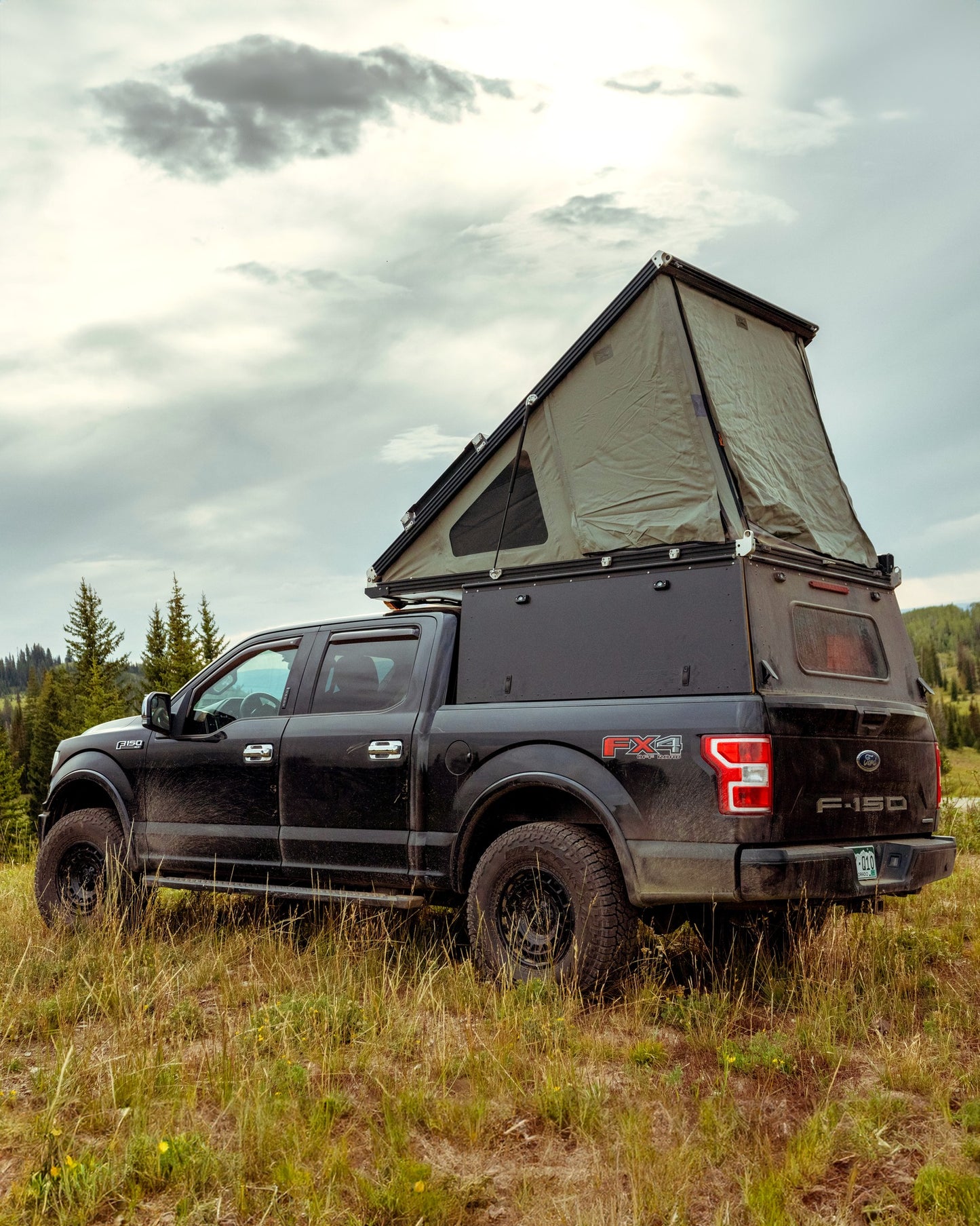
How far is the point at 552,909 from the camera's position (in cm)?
536

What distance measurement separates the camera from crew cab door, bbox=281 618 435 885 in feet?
19.9

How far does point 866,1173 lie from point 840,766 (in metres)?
2.05

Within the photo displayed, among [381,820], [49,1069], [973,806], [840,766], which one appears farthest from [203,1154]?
[973,806]

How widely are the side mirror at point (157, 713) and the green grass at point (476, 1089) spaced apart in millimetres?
1338

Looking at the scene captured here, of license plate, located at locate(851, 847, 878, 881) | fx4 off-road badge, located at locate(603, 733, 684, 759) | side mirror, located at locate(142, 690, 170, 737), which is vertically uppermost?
side mirror, located at locate(142, 690, 170, 737)

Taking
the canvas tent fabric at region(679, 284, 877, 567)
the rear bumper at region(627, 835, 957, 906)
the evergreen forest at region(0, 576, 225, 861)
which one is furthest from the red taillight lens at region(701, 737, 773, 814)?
the evergreen forest at region(0, 576, 225, 861)

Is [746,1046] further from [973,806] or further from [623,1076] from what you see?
[973,806]

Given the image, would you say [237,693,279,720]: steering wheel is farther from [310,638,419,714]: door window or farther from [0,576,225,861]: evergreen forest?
[0,576,225,861]: evergreen forest

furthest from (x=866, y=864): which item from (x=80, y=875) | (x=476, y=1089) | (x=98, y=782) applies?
(x=80, y=875)

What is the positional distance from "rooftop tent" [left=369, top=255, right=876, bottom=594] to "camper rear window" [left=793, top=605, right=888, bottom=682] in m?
0.57

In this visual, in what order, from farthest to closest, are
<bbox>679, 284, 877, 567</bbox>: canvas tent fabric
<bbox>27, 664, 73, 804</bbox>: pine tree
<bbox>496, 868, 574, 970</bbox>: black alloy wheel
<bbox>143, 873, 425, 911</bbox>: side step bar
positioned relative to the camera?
<bbox>27, 664, 73, 804</bbox>: pine tree → <bbox>679, 284, 877, 567</bbox>: canvas tent fabric → <bbox>143, 873, 425, 911</bbox>: side step bar → <bbox>496, 868, 574, 970</bbox>: black alloy wheel

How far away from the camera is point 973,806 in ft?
38.9

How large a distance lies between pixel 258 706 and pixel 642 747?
9.23ft

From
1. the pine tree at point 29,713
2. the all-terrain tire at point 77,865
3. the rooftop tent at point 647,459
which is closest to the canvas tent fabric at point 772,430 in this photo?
the rooftop tent at point 647,459
